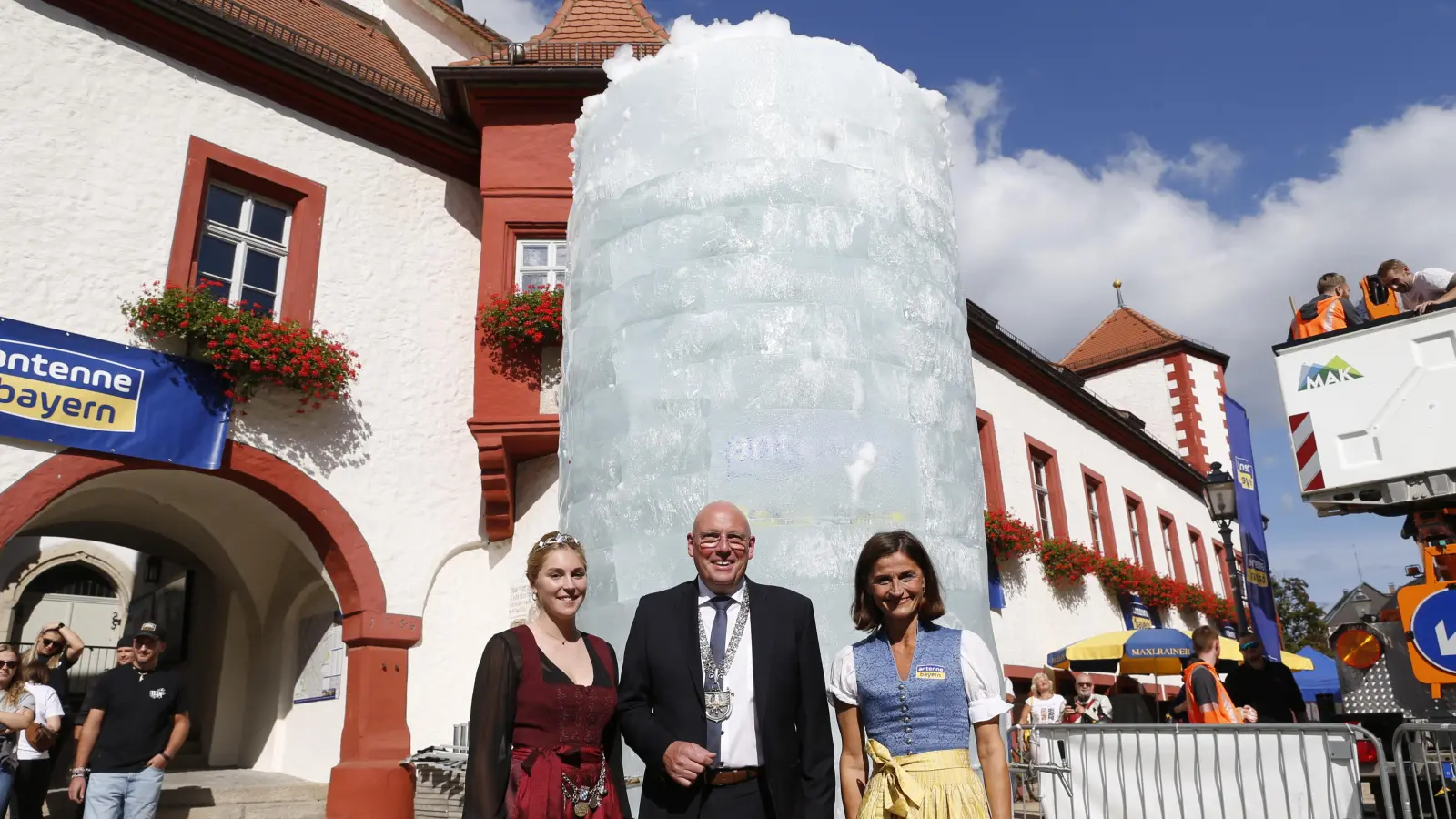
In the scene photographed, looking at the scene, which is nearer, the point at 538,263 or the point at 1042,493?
the point at 538,263

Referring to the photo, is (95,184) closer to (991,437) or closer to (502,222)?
(502,222)

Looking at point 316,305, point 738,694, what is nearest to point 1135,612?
point 316,305

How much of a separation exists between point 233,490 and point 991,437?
971 centimetres

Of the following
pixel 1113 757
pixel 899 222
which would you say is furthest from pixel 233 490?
pixel 1113 757

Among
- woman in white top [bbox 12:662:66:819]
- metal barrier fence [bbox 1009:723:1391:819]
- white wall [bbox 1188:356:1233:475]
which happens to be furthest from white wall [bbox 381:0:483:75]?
white wall [bbox 1188:356:1233:475]

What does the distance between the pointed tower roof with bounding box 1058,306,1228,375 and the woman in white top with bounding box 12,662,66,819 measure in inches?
901

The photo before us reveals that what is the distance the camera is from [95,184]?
26.3 ft

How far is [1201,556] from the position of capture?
74.7 ft

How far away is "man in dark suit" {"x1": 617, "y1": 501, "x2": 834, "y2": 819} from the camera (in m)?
2.70

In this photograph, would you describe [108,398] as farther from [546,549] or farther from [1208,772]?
[1208,772]

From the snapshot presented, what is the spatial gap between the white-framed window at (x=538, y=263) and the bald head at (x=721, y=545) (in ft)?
24.3

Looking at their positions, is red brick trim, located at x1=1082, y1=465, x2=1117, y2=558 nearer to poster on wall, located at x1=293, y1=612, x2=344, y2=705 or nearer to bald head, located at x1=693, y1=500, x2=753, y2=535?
poster on wall, located at x1=293, y1=612, x2=344, y2=705

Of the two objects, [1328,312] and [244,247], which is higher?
[244,247]

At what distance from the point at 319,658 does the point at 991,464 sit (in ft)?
29.2
